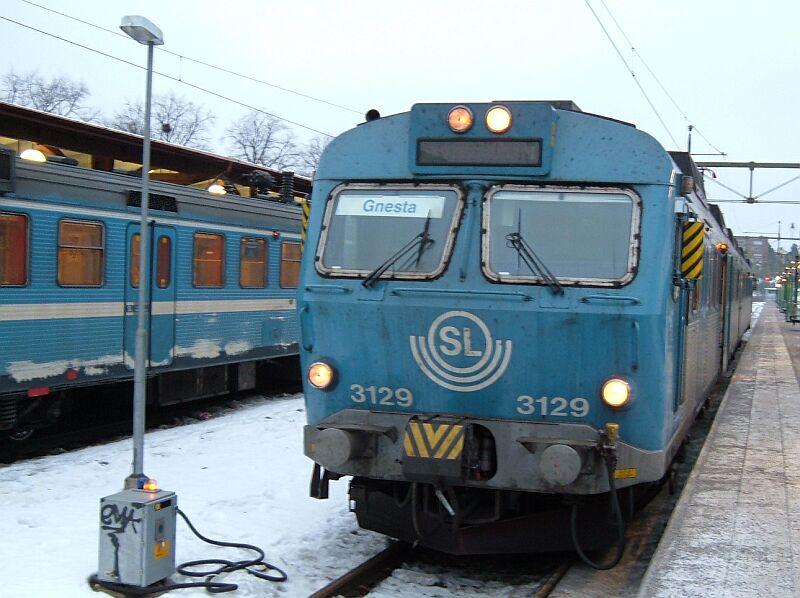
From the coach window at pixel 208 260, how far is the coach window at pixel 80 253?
1.96 metres

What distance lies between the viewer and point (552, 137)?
6090 millimetres

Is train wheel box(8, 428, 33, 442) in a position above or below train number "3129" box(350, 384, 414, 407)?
below

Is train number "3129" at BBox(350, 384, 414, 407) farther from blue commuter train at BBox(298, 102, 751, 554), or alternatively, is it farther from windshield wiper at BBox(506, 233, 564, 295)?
windshield wiper at BBox(506, 233, 564, 295)

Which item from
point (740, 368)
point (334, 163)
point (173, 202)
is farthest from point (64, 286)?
point (740, 368)

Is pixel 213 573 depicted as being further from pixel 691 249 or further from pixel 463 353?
pixel 691 249

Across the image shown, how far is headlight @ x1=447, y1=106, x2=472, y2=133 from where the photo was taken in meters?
6.22

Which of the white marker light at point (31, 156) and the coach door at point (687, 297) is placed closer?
the coach door at point (687, 297)

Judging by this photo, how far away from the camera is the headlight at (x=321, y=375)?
6.32 metres

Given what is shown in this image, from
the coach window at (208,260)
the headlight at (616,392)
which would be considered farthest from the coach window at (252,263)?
the headlight at (616,392)

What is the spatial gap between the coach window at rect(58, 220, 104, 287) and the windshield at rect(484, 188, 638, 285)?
237 inches

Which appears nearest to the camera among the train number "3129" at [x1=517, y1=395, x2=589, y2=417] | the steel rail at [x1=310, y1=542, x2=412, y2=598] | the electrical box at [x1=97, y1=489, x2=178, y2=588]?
the electrical box at [x1=97, y1=489, x2=178, y2=588]

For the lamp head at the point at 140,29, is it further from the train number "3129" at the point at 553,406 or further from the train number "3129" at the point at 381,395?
the train number "3129" at the point at 553,406

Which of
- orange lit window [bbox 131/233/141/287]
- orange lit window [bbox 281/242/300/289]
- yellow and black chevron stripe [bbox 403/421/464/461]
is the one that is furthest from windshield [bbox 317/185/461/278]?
orange lit window [bbox 281/242/300/289]

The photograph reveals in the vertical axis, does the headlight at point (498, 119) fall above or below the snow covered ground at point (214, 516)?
above
